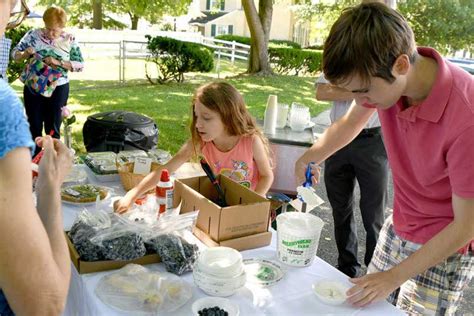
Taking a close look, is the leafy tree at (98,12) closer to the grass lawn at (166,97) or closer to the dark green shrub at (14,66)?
the grass lawn at (166,97)

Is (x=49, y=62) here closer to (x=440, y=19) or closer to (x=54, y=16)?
(x=54, y=16)

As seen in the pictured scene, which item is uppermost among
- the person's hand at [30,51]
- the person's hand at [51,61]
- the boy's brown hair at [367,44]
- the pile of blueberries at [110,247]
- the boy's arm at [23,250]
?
the boy's brown hair at [367,44]

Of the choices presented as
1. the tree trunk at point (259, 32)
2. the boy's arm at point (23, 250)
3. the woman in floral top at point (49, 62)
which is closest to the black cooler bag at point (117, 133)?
the woman in floral top at point (49, 62)

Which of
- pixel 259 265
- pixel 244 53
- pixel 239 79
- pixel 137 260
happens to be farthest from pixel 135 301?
pixel 244 53

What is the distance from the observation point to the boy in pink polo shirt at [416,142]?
125 centimetres

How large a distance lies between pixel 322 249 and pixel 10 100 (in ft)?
10.2

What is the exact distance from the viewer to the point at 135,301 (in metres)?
1.26

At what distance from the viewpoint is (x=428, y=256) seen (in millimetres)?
1311

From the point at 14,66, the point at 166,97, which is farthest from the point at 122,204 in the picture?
the point at 166,97

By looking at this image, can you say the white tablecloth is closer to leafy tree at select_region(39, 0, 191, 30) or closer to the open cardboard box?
the open cardboard box

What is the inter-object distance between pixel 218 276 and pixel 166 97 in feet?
26.2

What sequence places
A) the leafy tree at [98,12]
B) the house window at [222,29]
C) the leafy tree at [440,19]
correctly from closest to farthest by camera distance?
1. the leafy tree at [440,19]
2. the leafy tree at [98,12]
3. the house window at [222,29]

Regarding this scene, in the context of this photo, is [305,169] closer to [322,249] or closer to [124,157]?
[124,157]

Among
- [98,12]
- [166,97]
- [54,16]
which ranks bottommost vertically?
[166,97]
